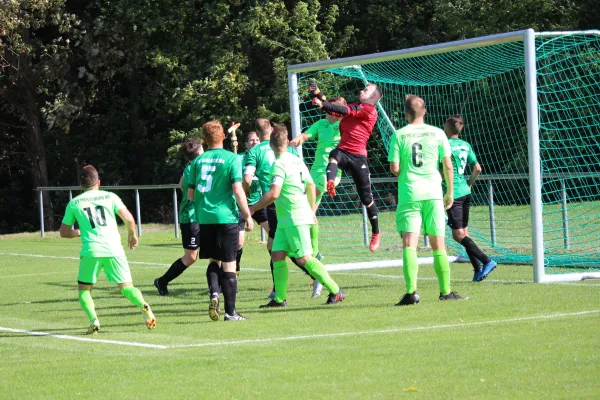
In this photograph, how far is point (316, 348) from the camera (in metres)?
8.38

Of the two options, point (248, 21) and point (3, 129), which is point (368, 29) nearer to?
point (248, 21)

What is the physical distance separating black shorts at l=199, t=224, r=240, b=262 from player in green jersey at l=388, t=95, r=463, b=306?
1729mm

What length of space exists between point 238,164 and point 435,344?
10.8 feet

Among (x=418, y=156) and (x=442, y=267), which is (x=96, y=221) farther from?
(x=442, y=267)

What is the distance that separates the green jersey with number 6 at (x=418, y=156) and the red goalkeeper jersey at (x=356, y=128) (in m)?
1.69

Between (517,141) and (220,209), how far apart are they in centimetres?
1518

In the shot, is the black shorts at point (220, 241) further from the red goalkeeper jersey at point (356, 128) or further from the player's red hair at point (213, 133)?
the red goalkeeper jersey at point (356, 128)

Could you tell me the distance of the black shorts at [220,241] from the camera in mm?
10555

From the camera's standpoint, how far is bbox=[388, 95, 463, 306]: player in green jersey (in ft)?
35.4

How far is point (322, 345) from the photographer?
8.52 m

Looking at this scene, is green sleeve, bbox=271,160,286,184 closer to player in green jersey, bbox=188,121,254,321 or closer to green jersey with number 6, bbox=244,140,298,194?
player in green jersey, bbox=188,121,254,321

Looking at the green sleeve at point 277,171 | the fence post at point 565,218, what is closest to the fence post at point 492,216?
the fence post at point 565,218

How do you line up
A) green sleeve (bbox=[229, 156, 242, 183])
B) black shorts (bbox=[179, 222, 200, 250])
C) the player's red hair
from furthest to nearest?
black shorts (bbox=[179, 222, 200, 250]), the player's red hair, green sleeve (bbox=[229, 156, 242, 183])

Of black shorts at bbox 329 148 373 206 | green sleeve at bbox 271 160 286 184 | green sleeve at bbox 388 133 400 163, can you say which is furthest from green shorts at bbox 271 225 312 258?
black shorts at bbox 329 148 373 206
